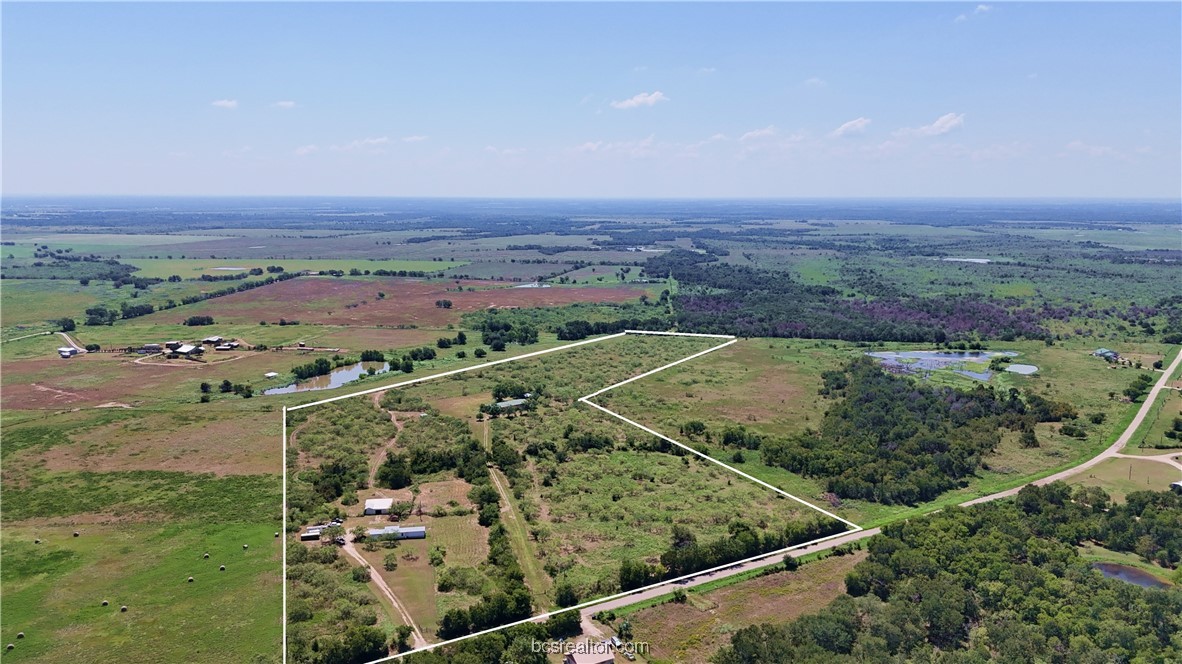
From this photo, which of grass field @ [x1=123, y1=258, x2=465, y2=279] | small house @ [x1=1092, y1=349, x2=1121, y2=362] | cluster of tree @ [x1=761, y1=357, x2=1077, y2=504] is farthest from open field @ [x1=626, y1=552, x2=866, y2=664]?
grass field @ [x1=123, y1=258, x2=465, y2=279]

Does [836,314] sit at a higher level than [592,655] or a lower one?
higher

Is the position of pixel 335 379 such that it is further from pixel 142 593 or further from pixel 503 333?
pixel 142 593

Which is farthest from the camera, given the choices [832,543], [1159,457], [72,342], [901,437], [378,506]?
[72,342]

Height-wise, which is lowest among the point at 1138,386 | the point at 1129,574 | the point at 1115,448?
the point at 1129,574

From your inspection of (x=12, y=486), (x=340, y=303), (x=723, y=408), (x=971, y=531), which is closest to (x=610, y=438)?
(x=723, y=408)

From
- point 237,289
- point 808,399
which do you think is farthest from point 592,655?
point 237,289

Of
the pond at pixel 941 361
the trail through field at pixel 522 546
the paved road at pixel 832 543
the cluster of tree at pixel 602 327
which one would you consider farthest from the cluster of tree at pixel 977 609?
the cluster of tree at pixel 602 327

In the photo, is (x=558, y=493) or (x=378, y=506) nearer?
(x=378, y=506)
